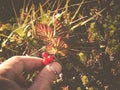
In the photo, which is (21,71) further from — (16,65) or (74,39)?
(74,39)

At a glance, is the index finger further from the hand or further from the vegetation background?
the vegetation background

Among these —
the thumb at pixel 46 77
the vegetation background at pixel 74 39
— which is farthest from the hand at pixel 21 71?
the vegetation background at pixel 74 39

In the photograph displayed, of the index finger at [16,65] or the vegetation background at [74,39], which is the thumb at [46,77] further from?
the vegetation background at [74,39]

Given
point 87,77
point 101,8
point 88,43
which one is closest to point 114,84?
point 87,77

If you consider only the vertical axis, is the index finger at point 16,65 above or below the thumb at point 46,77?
above

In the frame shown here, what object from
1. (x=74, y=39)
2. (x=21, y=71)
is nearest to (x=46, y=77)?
(x=21, y=71)

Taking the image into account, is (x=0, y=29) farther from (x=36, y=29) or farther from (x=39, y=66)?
(x=39, y=66)
